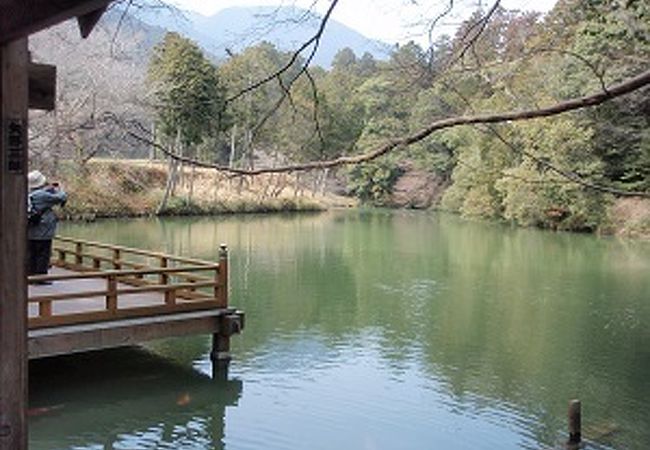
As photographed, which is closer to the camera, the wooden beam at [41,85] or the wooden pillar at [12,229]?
the wooden pillar at [12,229]

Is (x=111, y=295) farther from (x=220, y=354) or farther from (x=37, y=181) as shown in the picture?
(x=220, y=354)

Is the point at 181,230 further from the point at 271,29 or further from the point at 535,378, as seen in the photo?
the point at 271,29

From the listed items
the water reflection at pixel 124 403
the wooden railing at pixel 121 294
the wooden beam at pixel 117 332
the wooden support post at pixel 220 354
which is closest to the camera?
the water reflection at pixel 124 403

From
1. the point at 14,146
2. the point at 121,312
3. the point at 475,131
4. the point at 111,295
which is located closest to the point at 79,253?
the point at 121,312

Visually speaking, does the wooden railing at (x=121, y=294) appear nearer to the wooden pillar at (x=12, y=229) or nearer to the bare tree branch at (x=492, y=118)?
the bare tree branch at (x=492, y=118)

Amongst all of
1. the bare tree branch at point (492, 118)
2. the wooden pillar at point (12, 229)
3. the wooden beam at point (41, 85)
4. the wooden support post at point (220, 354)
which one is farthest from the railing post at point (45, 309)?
the wooden pillar at point (12, 229)

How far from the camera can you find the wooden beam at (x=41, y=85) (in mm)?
2379

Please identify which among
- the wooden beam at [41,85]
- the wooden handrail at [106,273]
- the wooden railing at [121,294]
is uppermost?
the wooden beam at [41,85]

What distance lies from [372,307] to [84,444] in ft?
24.0

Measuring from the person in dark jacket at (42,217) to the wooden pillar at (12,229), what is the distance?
18.1ft

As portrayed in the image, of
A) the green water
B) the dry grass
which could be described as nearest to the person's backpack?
the green water

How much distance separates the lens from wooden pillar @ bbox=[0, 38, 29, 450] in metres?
2.13

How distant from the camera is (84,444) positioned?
648 centimetres

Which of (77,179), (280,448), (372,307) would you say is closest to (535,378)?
(280,448)
